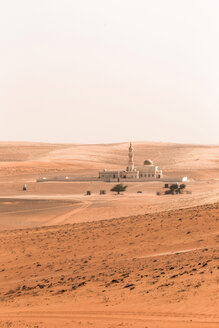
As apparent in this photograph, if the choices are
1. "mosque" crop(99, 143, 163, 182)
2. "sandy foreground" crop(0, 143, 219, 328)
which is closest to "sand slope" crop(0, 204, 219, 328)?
"sandy foreground" crop(0, 143, 219, 328)

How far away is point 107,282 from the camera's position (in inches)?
566

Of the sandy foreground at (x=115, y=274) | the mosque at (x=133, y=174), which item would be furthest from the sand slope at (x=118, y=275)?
the mosque at (x=133, y=174)

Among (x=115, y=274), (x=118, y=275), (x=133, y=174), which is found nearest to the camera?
(x=118, y=275)

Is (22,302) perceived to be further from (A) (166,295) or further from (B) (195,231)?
(B) (195,231)

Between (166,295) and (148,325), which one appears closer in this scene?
(148,325)

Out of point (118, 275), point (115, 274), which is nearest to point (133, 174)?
point (115, 274)

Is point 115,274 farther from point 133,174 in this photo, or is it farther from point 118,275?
point 133,174

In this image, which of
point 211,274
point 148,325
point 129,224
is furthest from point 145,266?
point 129,224

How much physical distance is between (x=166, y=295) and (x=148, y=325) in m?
1.88

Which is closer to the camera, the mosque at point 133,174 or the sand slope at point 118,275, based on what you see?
the sand slope at point 118,275

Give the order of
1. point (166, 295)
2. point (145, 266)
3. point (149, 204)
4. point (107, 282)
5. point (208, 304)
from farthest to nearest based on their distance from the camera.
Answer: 1. point (149, 204)
2. point (145, 266)
3. point (107, 282)
4. point (166, 295)
5. point (208, 304)

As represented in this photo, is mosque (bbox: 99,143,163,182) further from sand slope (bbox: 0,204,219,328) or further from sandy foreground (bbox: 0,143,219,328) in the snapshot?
sand slope (bbox: 0,204,219,328)

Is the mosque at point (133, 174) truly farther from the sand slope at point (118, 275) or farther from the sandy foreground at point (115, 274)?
the sand slope at point (118, 275)

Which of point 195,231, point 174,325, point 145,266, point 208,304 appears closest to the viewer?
point 174,325
